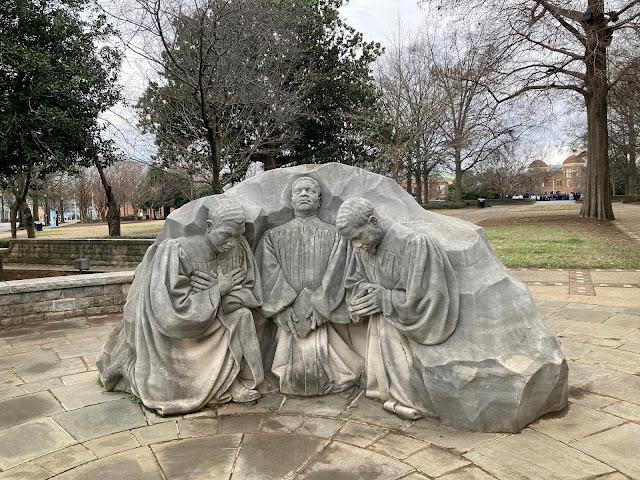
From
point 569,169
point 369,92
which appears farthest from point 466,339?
point 569,169

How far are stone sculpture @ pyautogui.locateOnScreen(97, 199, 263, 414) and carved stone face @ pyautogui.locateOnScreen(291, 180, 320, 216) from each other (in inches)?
19.0

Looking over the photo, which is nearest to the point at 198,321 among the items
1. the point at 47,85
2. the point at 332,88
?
the point at 47,85

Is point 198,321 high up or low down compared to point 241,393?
up

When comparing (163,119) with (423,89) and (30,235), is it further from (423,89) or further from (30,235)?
→ (423,89)

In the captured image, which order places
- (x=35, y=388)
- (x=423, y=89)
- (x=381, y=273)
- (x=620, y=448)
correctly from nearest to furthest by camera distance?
(x=620, y=448) < (x=381, y=273) < (x=35, y=388) < (x=423, y=89)

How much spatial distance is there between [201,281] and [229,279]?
0.20 meters

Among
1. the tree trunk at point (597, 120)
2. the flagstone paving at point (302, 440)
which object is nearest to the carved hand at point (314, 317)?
the flagstone paving at point (302, 440)

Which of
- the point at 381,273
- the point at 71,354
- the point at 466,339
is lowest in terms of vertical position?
the point at 71,354

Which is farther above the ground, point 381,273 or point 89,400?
point 381,273

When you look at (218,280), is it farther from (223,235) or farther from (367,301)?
(367,301)

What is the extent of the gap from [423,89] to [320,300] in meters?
19.4

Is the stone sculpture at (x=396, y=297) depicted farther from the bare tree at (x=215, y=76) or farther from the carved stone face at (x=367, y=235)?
the bare tree at (x=215, y=76)

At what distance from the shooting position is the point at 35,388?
13.0 ft

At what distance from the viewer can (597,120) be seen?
16.9 metres
